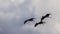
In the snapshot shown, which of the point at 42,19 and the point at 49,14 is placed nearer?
the point at 49,14

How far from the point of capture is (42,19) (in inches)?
3169

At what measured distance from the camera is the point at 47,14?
77000 mm

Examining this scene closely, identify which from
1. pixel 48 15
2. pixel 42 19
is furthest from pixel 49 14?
pixel 42 19

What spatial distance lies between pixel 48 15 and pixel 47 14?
3.97 ft

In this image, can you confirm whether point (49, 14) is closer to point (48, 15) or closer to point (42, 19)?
point (48, 15)

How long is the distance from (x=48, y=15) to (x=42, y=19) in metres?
5.19

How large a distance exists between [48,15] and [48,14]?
89cm

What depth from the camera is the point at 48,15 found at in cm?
7588

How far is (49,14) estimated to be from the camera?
7550cm

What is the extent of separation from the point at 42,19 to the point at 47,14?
4.25 metres

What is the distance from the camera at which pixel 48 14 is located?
76.7 meters
